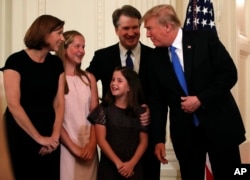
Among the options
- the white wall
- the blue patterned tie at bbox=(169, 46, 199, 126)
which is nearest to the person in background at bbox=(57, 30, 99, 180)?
the blue patterned tie at bbox=(169, 46, 199, 126)

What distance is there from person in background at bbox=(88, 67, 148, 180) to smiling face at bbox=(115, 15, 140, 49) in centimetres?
21

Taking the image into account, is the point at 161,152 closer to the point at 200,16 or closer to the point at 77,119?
the point at 77,119

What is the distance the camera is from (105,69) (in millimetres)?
3121

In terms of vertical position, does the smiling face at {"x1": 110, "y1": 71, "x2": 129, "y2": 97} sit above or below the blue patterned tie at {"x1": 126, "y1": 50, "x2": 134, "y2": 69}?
below

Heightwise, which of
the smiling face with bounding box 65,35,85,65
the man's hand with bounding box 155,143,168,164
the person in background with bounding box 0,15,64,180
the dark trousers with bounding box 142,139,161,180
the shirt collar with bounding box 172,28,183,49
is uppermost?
the shirt collar with bounding box 172,28,183,49

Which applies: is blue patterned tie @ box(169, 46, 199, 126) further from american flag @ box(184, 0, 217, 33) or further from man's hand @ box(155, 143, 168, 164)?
american flag @ box(184, 0, 217, 33)

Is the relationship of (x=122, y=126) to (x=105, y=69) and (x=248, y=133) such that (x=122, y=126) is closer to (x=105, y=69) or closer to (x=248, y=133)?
(x=105, y=69)

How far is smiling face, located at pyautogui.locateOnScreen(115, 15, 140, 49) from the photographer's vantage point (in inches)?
121

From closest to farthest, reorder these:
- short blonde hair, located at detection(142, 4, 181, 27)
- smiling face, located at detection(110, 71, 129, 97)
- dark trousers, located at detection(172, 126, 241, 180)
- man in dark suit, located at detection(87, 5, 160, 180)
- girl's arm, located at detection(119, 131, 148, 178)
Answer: dark trousers, located at detection(172, 126, 241, 180) < short blonde hair, located at detection(142, 4, 181, 27) < girl's arm, located at detection(119, 131, 148, 178) < smiling face, located at detection(110, 71, 129, 97) < man in dark suit, located at detection(87, 5, 160, 180)

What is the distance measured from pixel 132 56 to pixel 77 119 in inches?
24.8

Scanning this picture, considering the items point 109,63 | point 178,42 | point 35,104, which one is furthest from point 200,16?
point 35,104

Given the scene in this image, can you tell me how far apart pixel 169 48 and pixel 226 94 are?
47 cm

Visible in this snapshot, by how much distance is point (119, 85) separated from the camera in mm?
2957

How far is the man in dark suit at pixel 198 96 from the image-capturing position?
255 cm
